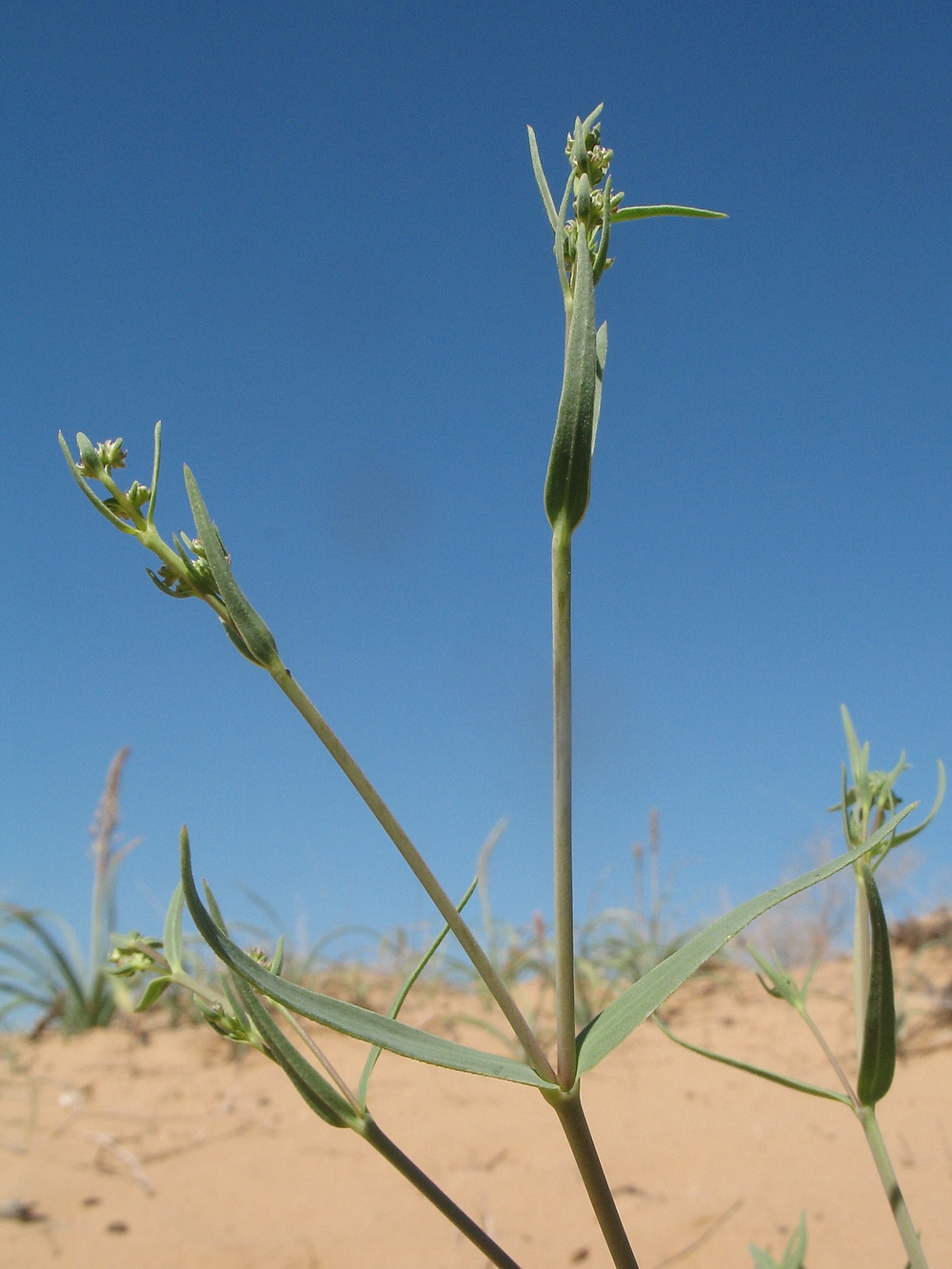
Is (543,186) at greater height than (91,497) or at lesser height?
greater

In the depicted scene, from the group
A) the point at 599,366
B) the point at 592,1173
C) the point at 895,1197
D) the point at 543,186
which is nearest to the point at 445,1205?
the point at 592,1173

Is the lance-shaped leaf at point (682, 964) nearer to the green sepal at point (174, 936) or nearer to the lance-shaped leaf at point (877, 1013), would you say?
the lance-shaped leaf at point (877, 1013)

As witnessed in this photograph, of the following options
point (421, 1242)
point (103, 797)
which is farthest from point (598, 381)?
point (103, 797)

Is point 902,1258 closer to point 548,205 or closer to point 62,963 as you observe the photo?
point 548,205

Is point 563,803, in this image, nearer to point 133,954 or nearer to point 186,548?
point 186,548

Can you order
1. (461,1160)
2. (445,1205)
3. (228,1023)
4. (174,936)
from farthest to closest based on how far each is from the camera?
(461,1160)
(174,936)
(228,1023)
(445,1205)
